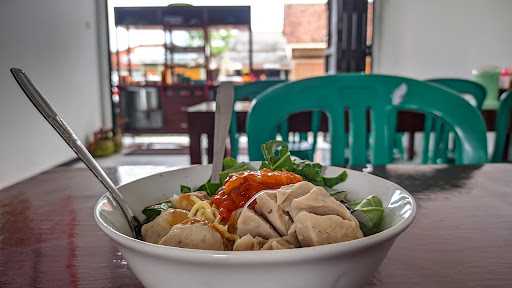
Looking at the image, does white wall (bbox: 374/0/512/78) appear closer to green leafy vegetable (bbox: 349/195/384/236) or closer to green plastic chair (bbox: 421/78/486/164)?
green plastic chair (bbox: 421/78/486/164)

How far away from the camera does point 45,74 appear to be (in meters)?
4.17

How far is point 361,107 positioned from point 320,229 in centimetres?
89

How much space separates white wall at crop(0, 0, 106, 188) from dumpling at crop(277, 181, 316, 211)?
3673 mm

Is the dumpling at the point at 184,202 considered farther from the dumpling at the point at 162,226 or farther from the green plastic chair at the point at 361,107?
the green plastic chair at the point at 361,107

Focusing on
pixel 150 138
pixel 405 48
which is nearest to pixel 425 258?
pixel 405 48

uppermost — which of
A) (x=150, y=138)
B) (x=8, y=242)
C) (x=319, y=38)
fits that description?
(x=319, y=38)

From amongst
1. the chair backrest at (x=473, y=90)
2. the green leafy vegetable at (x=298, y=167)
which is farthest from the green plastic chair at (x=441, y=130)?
the green leafy vegetable at (x=298, y=167)

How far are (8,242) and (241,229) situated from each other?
1.13ft

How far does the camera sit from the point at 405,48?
187 inches

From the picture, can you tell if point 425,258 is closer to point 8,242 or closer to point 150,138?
point 8,242

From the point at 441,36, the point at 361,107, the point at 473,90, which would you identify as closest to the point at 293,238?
the point at 361,107

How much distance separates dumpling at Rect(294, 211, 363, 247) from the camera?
276mm

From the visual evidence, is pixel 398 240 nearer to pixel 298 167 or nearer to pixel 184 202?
pixel 298 167

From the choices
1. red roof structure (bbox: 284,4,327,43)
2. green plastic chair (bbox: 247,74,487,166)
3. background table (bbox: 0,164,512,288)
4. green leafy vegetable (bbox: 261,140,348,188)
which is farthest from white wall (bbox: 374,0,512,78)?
green leafy vegetable (bbox: 261,140,348,188)
